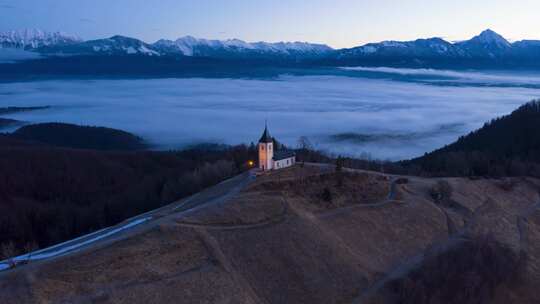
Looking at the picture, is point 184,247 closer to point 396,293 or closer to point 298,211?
point 298,211

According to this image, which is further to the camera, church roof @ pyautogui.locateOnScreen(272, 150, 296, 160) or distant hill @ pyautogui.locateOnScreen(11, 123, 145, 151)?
distant hill @ pyautogui.locateOnScreen(11, 123, 145, 151)

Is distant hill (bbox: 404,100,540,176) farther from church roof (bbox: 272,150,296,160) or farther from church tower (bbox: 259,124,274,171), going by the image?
church tower (bbox: 259,124,274,171)

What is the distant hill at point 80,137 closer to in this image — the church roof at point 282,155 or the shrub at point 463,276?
the church roof at point 282,155

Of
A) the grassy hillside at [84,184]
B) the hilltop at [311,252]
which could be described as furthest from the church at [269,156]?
the grassy hillside at [84,184]

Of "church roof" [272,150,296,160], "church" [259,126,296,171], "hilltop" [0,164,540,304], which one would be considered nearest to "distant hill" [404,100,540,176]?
"hilltop" [0,164,540,304]

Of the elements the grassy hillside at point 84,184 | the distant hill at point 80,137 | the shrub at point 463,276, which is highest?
the shrub at point 463,276
